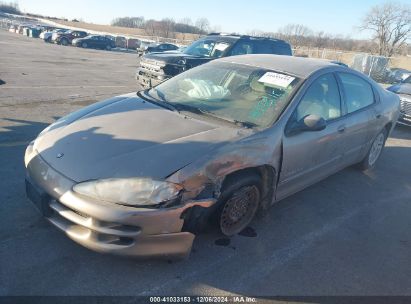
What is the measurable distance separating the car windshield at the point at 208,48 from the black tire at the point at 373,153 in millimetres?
5255

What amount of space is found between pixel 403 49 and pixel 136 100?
6712cm

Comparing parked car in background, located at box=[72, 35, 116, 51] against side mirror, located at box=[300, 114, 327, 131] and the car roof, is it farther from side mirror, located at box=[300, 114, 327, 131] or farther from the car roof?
side mirror, located at box=[300, 114, 327, 131]

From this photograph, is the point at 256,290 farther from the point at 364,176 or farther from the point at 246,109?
the point at 364,176

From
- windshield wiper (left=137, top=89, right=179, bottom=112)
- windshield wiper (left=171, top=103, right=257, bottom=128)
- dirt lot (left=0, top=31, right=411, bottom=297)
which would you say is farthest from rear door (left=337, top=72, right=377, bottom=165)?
windshield wiper (left=137, top=89, right=179, bottom=112)

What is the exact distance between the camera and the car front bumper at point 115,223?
98.1 inches

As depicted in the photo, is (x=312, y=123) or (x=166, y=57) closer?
(x=312, y=123)

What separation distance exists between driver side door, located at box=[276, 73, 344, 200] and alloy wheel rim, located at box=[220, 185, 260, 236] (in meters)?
0.37

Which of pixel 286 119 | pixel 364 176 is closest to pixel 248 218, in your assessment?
pixel 286 119

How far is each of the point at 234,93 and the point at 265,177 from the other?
3.23ft

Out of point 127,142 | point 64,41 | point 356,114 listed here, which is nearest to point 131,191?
point 127,142

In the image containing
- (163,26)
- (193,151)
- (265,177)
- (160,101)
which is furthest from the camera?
(163,26)

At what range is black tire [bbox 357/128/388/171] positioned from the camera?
539cm

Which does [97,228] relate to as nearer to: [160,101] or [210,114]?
[210,114]

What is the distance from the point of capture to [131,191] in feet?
8.34
